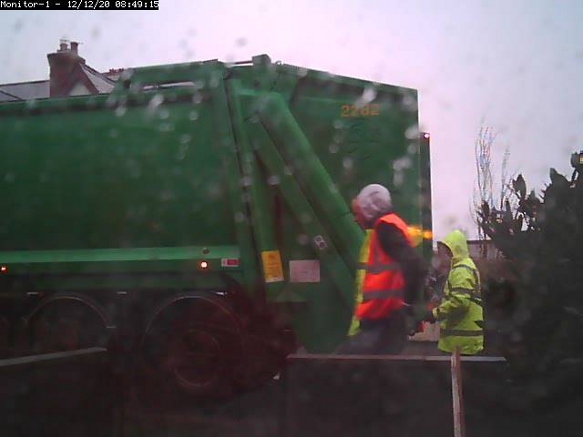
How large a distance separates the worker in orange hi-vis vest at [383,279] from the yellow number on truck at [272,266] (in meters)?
1.65

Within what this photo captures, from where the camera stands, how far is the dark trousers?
452 centimetres

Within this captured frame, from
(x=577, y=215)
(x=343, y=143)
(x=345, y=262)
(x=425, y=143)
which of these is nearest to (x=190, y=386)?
(x=345, y=262)

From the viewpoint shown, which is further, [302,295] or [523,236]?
[302,295]

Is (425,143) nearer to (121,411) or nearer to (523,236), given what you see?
(523,236)

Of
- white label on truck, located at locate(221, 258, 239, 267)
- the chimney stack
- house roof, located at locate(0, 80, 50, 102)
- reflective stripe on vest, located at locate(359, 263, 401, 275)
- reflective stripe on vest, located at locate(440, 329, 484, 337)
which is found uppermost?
the chimney stack

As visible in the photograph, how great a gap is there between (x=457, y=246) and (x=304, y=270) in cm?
121

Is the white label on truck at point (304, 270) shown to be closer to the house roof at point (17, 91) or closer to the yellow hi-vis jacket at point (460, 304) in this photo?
the yellow hi-vis jacket at point (460, 304)

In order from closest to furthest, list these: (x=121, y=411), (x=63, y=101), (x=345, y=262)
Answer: (x=121, y=411)
(x=345, y=262)
(x=63, y=101)

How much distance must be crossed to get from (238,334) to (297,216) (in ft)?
3.34

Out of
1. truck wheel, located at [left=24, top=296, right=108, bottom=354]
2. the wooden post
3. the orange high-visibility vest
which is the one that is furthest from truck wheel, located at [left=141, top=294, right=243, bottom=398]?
the wooden post

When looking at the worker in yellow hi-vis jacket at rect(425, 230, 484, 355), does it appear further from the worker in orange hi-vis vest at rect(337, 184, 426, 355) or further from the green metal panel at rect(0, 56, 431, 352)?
the worker in orange hi-vis vest at rect(337, 184, 426, 355)

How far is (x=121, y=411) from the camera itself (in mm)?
4617

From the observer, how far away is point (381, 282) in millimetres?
4387

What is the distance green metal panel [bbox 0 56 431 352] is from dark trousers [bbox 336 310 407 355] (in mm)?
1542
